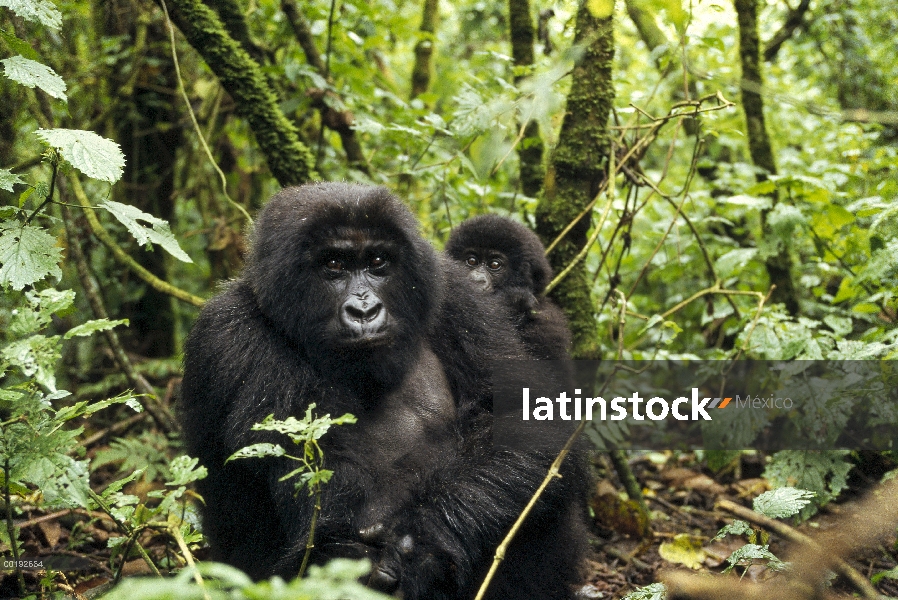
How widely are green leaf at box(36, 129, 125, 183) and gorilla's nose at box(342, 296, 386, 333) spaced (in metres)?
0.86

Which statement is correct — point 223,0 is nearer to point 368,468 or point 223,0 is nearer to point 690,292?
point 368,468

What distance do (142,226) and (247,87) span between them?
6.06 ft

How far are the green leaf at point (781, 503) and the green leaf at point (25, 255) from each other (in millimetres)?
2383

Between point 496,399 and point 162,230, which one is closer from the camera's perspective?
point 162,230

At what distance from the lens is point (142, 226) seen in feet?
8.57

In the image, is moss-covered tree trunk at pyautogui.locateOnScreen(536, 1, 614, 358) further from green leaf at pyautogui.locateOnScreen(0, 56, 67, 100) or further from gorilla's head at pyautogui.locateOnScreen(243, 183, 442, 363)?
green leaf at pyautogui.locateOnScreen(0, 56, 67, 100)

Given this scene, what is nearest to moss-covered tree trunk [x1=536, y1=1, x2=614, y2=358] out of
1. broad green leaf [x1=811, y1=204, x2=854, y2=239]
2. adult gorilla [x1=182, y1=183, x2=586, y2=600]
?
adult gorilla [x1=182, y1=183, x2=586, y2=600]

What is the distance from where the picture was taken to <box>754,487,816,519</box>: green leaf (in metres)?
2.37

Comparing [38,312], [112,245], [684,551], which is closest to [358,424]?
[38,312]

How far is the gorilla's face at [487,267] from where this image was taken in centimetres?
439

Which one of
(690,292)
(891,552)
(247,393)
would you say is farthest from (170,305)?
(891,552)

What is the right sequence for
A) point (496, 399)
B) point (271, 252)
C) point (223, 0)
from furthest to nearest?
point (223, 0) < point (496, 399) < point (271, 252)

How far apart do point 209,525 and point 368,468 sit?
0.79m

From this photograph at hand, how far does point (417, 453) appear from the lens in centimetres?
290
